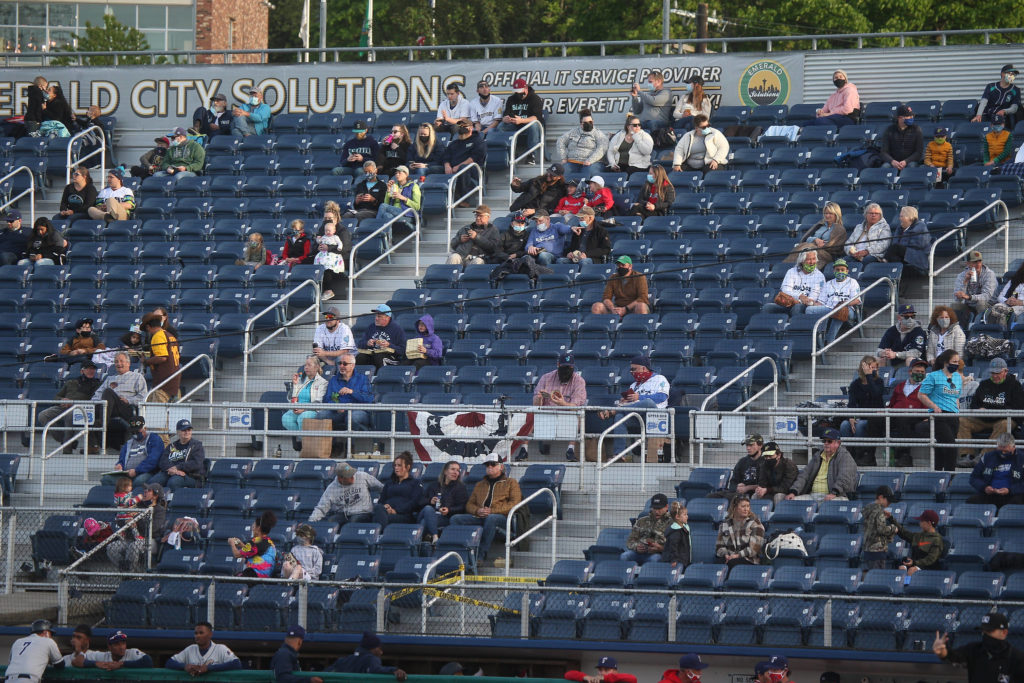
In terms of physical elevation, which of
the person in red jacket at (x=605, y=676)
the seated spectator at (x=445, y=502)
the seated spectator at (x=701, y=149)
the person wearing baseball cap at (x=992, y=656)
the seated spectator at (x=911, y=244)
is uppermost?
the seated spectator at (x=701, y=149)

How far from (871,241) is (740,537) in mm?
5655

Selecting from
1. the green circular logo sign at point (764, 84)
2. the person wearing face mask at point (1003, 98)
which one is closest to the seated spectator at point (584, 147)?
the green circular logo sign at point (764, 84)

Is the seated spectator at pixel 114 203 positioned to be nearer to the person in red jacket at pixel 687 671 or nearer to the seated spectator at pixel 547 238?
the seated spectator at pixel 547 238

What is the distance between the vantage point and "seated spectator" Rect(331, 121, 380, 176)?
933 inches

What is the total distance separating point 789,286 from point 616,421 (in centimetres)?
307

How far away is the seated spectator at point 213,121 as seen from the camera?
25.8 metres

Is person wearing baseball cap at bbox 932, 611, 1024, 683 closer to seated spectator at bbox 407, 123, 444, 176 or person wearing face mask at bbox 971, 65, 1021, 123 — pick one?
person wearing face mask at bbox 971, 65, 1021, 123

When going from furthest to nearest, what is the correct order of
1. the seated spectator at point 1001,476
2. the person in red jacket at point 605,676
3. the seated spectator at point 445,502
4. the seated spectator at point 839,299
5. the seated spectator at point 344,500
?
the seated spectator at point 839,299, the seated spectator at point 344,500, the seated spectator at point 445,502, the seated spectator at point 1001,476, the person in red jacket at point 605,676

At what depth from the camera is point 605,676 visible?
1348cm

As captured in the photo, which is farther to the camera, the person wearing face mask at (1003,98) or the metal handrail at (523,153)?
the metal handrail at (523,153)

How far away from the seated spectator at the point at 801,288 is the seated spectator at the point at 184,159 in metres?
9.86

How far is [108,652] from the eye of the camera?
47.8ft

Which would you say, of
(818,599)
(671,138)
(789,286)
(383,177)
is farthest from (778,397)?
(383,177)

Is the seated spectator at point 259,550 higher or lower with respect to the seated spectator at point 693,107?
lower
